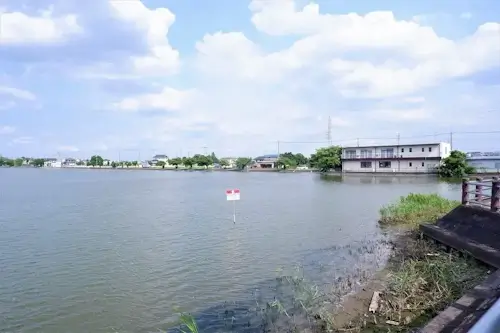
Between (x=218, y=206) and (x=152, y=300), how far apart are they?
2029 centimetres

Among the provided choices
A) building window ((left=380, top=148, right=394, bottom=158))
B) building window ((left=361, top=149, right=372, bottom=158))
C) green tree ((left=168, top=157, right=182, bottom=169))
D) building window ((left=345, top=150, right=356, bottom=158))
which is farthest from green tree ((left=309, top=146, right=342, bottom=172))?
green tree ((left=168, top=157, right=182, bottom=169))

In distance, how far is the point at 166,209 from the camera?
2847cm

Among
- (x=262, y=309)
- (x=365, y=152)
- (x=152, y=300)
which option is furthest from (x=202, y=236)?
(x=365, y=152)

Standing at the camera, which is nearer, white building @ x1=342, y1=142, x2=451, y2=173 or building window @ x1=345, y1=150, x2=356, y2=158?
white building @ x1=342, y1=142, x2=451, y2=173

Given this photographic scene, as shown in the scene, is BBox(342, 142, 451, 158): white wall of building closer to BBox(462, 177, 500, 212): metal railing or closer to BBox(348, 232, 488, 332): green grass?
BBox(462, 177, 500, 212): metal railing

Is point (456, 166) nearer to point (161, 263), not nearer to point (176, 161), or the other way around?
point (161, 263)

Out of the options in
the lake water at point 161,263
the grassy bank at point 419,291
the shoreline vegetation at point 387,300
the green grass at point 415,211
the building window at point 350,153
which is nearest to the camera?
the grassy bank at point 419,291

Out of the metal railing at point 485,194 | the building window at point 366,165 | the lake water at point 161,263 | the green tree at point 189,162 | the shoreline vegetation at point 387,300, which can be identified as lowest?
the lake water at point 161,263

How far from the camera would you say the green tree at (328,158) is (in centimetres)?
9188

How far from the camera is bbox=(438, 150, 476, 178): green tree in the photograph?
64688 millimetres

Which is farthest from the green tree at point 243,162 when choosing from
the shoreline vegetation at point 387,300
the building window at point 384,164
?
the shoreline vegetation at point 387,300

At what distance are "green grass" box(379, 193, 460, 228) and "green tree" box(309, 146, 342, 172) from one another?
7031cm

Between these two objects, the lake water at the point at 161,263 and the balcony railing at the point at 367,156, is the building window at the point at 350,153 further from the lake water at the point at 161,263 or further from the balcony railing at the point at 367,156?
the lake water at the point at 161,263

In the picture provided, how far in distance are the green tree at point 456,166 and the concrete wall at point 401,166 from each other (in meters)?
3.30
